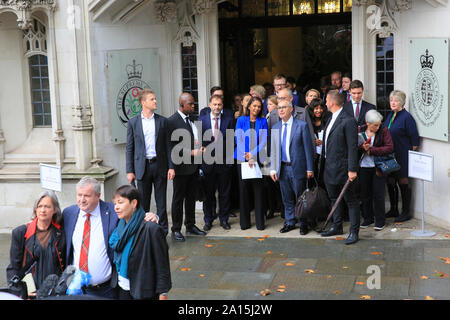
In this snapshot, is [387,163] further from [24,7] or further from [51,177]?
[24,7]

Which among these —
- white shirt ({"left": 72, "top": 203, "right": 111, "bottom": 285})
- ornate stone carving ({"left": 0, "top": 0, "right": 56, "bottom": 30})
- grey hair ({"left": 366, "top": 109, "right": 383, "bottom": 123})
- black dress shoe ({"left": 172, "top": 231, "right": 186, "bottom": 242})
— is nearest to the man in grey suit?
grey hair ({"left": 366, "top": 109, "right": 383, "bottom": 123})

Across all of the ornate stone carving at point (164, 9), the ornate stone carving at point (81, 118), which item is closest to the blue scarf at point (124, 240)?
the ornate stone carving at point (81, 118)

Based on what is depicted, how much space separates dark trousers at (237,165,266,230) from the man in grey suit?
799 millimetres

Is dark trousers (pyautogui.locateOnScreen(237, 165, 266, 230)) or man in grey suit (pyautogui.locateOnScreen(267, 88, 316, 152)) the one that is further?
dark trousers (pyautogui.locateOnScreen(237, 165, 266, 230))

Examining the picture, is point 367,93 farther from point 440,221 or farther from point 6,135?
point 6,135

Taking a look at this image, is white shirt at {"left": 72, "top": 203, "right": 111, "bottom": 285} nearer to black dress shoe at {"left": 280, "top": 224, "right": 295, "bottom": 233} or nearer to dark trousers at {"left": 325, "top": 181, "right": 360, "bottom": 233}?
dark trousers at {"left": 325, "top": 181, "right": 360, "bottom": 233}

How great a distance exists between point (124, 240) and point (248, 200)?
4.57 m

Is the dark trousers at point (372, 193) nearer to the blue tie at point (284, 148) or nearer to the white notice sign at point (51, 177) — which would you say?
the blue tie at point (284, 148)

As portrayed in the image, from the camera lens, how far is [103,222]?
231 inches

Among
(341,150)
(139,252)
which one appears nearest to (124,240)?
(139,252)

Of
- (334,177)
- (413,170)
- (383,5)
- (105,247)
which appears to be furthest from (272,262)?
(383,5)

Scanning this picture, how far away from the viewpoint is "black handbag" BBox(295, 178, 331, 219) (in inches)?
364

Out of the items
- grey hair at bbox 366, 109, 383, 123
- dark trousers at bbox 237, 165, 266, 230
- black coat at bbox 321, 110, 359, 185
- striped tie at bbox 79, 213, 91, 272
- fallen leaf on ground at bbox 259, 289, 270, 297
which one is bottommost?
fallen leaf on ground at bbox 259, 289, 270, 297
